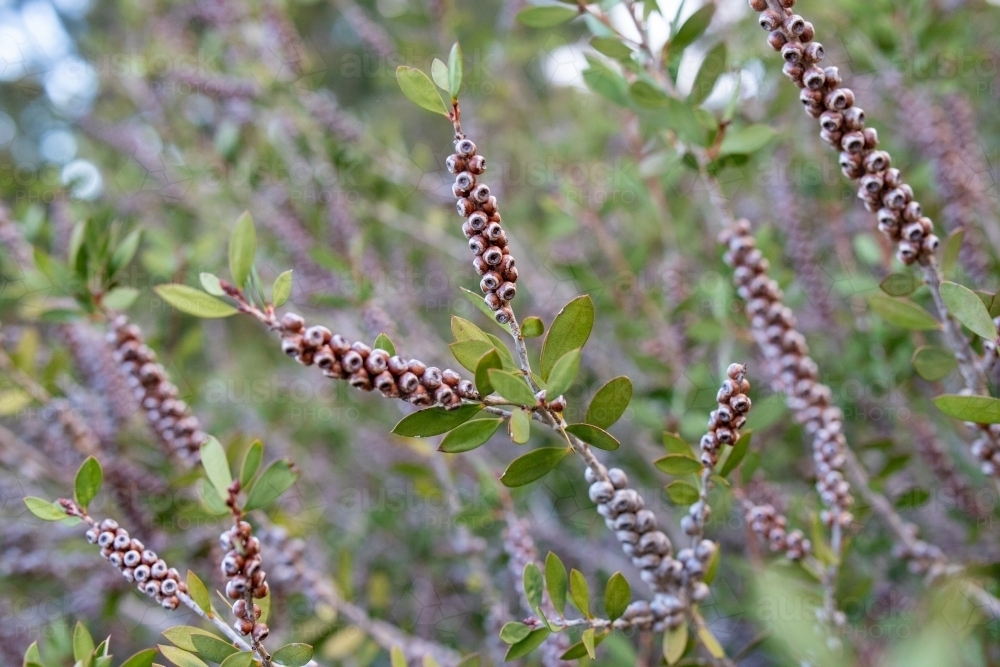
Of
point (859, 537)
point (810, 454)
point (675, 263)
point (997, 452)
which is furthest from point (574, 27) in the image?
point (997, 452)

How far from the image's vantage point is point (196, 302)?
31.0 inches

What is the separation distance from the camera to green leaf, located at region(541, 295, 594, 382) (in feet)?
2.37

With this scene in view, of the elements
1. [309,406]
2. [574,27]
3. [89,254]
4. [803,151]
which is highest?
[574,27]

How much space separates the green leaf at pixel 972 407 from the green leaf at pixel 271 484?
0.71 metres

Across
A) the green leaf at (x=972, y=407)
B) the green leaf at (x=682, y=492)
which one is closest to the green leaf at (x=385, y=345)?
the green leaf at (x=682, y=492)

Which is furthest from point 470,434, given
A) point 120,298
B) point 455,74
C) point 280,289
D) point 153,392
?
point 120,298

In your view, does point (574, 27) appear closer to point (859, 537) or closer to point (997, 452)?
point (859, 537)

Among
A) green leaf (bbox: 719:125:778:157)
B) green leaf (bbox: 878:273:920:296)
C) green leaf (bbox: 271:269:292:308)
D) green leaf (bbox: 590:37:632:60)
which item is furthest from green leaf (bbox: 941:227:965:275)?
green leaf (bbox: 271:269:292:308)

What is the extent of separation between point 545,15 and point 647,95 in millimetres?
222

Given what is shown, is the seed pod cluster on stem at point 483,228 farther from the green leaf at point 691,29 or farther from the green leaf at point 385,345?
the green leaf at point 691,29

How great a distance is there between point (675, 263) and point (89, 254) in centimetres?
119

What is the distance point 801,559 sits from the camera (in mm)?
975

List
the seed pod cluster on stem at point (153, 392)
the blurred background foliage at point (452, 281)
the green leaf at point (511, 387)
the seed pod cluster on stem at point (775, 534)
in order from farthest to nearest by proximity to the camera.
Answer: the blurred background foliage at point (452, 281)
the seed pod cluster on stem at point (153, 392)
the seed pod cluster on stem at point (775, 534)
the green leaf at point (511, 387)

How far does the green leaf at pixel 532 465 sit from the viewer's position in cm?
76
